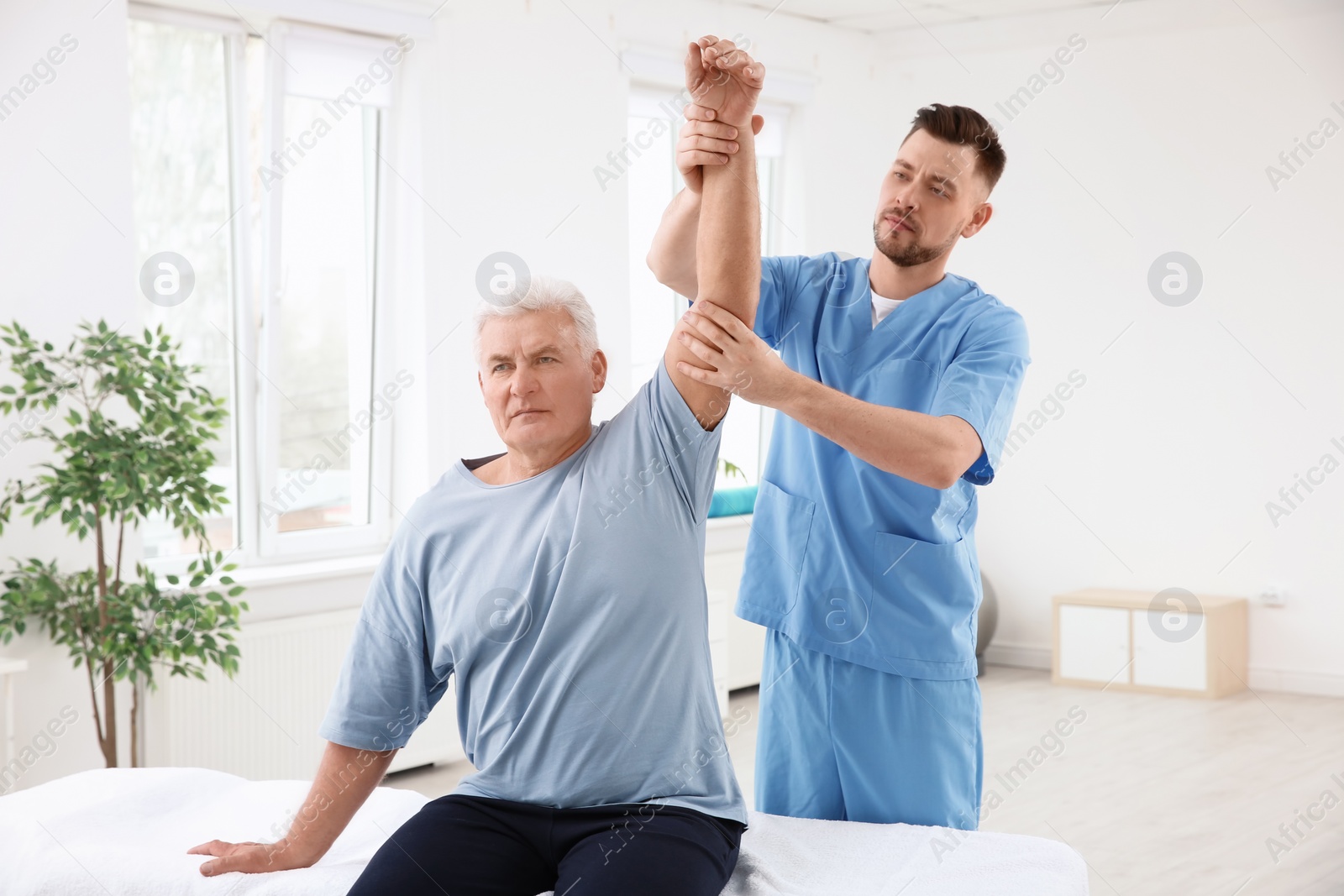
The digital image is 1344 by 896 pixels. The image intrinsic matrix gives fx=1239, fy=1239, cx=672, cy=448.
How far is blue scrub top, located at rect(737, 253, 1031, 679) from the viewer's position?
1.70 meters

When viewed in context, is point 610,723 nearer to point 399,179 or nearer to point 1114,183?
point 399,179

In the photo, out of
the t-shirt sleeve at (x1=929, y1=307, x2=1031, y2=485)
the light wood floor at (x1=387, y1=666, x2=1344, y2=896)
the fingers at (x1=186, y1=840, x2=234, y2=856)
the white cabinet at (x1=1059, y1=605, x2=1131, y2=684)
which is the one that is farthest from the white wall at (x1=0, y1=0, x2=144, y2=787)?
the white cabinet at (x1=1059, y1=605, x2=1131, y2=684)

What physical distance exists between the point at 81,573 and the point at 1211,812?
120 inches

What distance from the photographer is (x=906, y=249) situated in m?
1.74

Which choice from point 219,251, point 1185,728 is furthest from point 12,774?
point 1185,728

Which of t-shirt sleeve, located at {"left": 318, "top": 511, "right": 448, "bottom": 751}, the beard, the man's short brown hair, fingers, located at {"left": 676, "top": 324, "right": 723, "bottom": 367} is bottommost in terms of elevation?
t-shirt sleeve, located at {"left": 318, "top": 511, "right": 448, "bottom": 751}

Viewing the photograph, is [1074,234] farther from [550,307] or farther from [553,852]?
[553,852]

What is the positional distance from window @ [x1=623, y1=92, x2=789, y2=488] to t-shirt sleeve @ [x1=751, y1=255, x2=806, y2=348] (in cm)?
269

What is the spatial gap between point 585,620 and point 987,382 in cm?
61

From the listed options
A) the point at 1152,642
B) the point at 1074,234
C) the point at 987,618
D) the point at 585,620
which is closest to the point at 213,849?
the point at 585,620

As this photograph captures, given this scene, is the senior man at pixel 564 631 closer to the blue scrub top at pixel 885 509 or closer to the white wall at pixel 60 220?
the blue scrub top at pixel 885 509

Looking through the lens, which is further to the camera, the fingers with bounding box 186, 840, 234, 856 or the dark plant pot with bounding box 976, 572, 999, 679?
the dark plant pot with bounding box 976, 572, 999, 679

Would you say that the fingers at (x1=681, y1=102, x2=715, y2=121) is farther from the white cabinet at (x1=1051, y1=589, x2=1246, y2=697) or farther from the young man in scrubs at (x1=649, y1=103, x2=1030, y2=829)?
the white cabinet at (x1=1051, y1=589, x2=1246, y2=697)

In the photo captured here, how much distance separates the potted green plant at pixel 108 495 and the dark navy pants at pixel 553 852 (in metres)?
1.63
